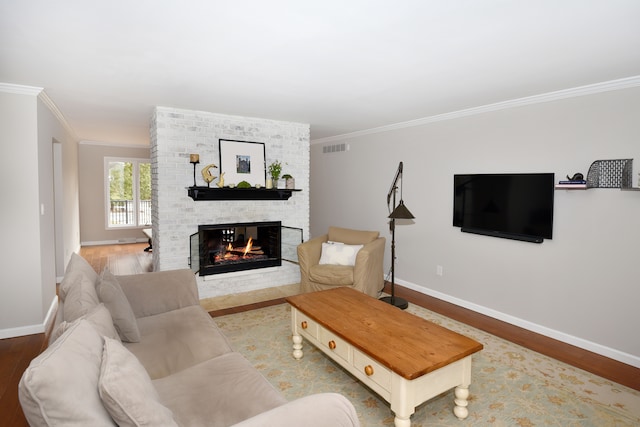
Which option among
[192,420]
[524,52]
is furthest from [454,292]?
[192,420]

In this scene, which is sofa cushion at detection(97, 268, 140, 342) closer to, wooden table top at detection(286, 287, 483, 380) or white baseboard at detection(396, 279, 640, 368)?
wooden table top at detection(286, 287, 483, 380)

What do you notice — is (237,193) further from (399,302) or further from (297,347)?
(399,302)

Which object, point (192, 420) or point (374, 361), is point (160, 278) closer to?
point (192, 420)

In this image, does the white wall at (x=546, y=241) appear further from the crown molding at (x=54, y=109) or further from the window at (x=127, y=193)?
the window at (x=127, y=193)

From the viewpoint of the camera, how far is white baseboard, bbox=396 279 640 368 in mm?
3143

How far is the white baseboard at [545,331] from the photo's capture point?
3143 mm

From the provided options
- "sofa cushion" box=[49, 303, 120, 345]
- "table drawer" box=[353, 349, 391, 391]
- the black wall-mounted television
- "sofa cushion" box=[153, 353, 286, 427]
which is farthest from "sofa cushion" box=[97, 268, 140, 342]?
the black wall-mounted television

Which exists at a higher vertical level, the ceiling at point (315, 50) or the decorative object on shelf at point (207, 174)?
the ceiling at point (315, 50)

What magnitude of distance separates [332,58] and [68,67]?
210cm

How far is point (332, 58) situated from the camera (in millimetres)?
2604

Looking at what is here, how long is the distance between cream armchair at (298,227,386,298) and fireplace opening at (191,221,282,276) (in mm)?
767

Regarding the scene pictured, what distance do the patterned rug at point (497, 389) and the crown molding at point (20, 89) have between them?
3023mm

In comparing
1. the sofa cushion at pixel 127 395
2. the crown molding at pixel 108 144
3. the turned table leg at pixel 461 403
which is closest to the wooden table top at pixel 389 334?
the turned table leg at pixel 461 403

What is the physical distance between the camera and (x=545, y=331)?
368 centimetres
